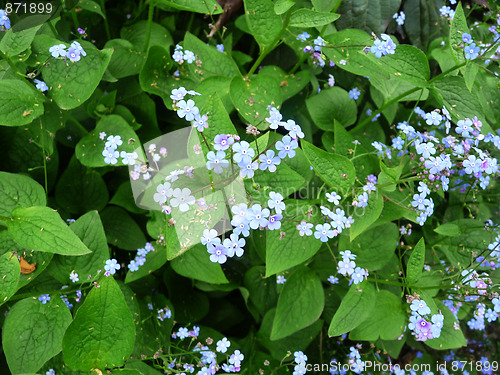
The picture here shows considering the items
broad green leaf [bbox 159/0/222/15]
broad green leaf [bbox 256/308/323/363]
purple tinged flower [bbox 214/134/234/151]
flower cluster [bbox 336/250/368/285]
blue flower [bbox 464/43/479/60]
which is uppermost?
blue flower [bbox 464/43/479/60]

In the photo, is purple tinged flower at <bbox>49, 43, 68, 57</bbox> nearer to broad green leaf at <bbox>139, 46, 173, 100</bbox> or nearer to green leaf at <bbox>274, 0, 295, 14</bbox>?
broad green leaf at <bbox>139, 46, 173, 100</bbox>

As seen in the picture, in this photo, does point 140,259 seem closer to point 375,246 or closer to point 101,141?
point 101,141

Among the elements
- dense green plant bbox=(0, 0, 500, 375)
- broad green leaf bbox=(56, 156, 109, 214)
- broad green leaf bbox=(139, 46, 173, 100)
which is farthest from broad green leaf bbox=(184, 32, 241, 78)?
broad green leaf bbox=(56, 156, 109, 214)

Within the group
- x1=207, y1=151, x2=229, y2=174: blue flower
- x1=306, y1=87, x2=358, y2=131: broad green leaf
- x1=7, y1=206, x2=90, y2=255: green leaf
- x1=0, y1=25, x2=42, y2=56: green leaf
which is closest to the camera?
x1=207, y1=151, x2=229, y2=174: blue flower

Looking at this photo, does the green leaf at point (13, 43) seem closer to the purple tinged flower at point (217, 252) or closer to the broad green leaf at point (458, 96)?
the purple tinged flower at point (217, 252)

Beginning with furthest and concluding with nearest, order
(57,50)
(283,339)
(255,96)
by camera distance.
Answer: (283,339) → (255,96) → (57,50)

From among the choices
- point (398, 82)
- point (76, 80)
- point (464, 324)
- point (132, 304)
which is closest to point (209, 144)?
point (76, 80)

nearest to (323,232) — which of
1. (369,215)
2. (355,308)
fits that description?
(369,215)

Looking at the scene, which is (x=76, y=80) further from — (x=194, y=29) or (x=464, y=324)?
(x=464, y=324)
